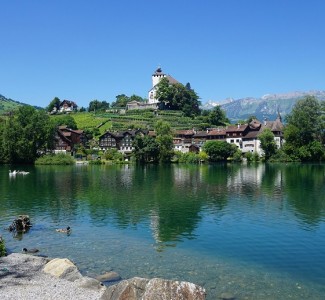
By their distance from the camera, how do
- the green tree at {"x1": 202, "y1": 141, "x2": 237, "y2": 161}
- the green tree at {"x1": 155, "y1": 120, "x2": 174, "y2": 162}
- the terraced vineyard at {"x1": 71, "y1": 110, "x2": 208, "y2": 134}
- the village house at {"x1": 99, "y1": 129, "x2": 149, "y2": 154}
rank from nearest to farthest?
the green tree at {"x1": 155, "y1": 120, "x2": 174, "y2": 162} < the green tree at {"x1": 202, "y1": 141, "x2": 237, "y2": 161} < the village house at {"x1": 99, "y1": 129, "x2": 149, "y2": 154} < the terraced vineyard at {"x1": 71, "y1": 110, "x2": 208, "y2": 134}

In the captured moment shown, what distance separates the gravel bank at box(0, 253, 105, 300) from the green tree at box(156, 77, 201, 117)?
6398 inches

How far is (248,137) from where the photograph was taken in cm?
14325

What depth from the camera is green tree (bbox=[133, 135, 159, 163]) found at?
12281cm

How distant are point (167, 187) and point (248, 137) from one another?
3494 inches

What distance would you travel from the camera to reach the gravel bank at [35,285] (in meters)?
18.4

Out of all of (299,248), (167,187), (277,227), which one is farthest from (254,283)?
(167,187)

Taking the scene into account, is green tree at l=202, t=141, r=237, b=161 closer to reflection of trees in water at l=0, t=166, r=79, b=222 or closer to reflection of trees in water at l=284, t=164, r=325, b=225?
reflection of trees in water at l=284, t=164, r=325, b=225

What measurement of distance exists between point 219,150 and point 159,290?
11518 cm

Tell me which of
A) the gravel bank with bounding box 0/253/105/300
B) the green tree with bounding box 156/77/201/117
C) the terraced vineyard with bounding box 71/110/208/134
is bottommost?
the gravel bank with bounding box 0/253/105/300

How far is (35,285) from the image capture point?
19938 mm

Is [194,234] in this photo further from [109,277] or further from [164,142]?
[164,142]

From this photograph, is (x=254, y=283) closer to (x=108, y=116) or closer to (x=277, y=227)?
(x=277, y=227)

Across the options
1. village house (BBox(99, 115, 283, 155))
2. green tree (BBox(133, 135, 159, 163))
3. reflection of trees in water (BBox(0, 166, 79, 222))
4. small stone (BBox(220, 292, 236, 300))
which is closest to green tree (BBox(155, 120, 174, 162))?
green tree (BBox(133, 135, 159, 163))

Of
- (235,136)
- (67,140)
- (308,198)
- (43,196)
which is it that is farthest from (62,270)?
(235,136)
